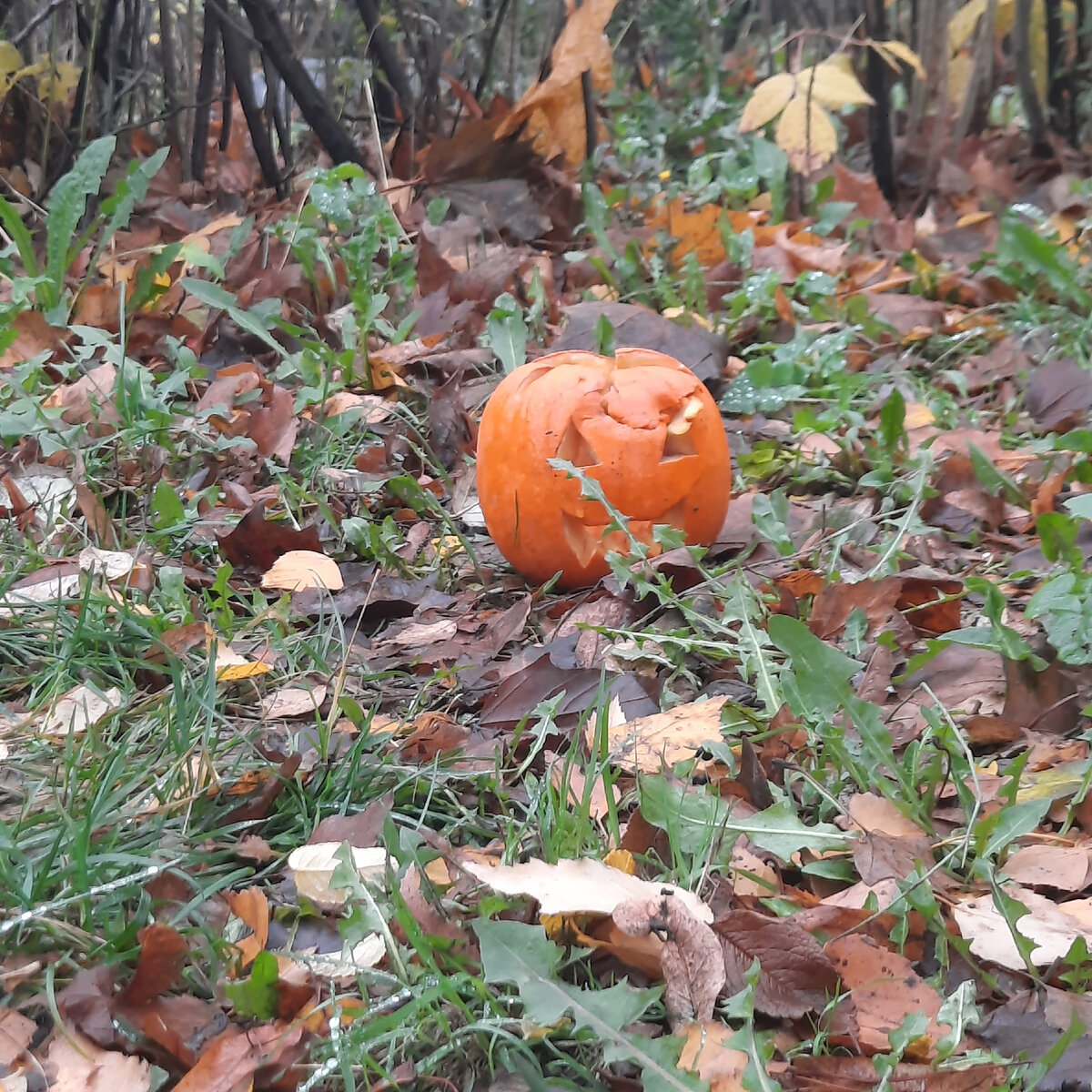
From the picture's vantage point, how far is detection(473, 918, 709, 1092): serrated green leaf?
3.11 feet

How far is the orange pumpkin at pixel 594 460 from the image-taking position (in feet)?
6.11

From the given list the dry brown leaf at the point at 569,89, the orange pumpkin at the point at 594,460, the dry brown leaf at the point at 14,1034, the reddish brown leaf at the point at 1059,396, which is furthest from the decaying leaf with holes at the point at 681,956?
the dry brown leaf at the point at 569,89

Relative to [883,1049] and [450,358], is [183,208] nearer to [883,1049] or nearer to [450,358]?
[450,358]

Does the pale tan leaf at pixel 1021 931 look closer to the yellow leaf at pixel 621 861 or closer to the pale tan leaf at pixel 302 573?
the yellow leaf at pixel 621 861

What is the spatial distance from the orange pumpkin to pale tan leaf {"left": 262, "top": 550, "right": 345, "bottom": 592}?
0.31 metres

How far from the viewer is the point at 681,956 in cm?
105

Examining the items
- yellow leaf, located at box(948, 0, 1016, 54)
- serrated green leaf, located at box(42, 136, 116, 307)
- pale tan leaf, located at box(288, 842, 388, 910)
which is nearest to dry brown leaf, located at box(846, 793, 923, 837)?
pale tan leaf, located at box(288, 842, 388, 910)

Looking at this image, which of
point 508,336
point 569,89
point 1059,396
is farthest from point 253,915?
point 569,89

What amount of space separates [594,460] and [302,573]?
0.56 metres

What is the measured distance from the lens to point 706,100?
518 cm

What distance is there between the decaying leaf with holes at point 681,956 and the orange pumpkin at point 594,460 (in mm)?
899

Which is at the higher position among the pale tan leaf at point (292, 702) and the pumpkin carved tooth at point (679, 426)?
the pumpkin carved tooth at point (679, 426)

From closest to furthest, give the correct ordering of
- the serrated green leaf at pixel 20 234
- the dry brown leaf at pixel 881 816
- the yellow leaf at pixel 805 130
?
the dry brown leaf at pixel 881 816 → the serrated green leaf at pixel 20 234 → the yellow leaf at pixel 805 130

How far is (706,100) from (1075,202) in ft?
6.66
